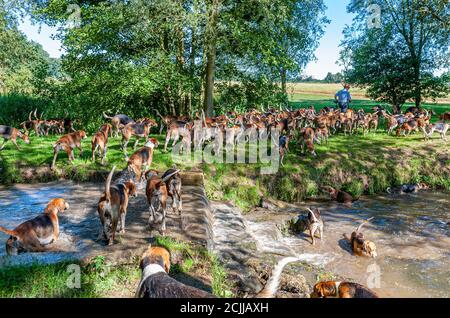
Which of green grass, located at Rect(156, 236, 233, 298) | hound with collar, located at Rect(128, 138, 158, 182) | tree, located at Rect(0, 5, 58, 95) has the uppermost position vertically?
tree, located at Rect(0, 5, 58, 95)

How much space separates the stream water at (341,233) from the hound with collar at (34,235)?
310 millimetres

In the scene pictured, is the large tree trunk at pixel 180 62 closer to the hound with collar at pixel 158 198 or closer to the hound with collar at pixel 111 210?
the hound with collar at pixel 158 198

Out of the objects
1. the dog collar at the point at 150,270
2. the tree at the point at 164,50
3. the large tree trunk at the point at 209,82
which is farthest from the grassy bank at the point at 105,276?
the large tree trunk at the point at 209,82

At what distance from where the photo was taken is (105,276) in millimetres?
5520

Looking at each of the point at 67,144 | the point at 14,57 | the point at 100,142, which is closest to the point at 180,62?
the point at 100,142

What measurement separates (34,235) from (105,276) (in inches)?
62.0

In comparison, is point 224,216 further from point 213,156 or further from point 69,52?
point 69,52

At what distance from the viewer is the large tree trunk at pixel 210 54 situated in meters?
18.4

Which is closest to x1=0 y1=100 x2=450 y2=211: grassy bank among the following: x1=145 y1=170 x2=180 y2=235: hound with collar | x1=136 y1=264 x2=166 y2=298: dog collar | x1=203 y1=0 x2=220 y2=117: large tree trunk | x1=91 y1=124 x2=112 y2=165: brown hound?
x1=91 y1=124 x2=112 y2=165: brown hound

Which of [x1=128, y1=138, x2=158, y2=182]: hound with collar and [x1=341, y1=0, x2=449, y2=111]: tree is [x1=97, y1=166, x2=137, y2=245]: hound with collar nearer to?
[x1=128, y1=138, x2=158, y2=182]: hound with collar

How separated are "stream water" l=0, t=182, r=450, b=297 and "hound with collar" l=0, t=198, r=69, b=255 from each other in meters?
0.31

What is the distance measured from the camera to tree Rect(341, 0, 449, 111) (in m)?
25.8

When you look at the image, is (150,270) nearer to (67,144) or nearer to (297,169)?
(67,144)

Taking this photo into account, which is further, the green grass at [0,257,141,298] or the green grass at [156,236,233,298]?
the green grass at [156,236,233,298]
